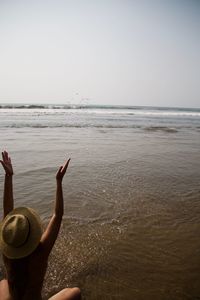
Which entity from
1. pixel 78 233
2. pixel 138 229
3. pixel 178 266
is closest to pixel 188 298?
pixel 178 266

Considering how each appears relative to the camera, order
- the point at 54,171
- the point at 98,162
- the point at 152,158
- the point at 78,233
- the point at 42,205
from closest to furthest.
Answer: the point at 78,233 < the point at 42,205 < the point at 54,171 < the point at 98,162 < the point at 152,158

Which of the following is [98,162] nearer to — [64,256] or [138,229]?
[138,229]

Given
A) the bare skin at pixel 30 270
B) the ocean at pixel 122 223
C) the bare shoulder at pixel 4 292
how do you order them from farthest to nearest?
1. the ocean at pixel 122 223
2. the bare shoulder at pixel 4 292
3. the bare skin at pixel 30 270

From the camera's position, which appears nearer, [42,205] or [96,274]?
[96,274]

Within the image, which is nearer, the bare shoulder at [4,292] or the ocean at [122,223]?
the bare shoulder at [4,292]

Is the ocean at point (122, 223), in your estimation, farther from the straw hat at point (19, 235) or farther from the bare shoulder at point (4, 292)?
the straw hat at point (19, 235)

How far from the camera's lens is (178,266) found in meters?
3.58

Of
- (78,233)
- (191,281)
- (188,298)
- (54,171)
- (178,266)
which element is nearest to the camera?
(188,298)

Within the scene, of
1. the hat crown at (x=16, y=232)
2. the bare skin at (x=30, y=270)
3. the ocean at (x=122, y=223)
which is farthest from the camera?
the ocean at (x=122, y=223)

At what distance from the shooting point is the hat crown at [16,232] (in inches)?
75.7

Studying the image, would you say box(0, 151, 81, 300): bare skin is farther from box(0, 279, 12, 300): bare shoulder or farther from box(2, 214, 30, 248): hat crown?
box(2, 214, 30, 248): hat crown

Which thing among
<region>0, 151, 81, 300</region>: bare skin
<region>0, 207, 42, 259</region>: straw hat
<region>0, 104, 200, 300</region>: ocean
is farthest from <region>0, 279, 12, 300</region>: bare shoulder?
<region>0, 104, 200, 300</region>: ocean

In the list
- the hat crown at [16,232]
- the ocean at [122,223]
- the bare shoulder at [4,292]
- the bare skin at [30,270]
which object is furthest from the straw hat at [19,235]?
the ocean at [122,223]

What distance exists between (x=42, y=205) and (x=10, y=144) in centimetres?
742
